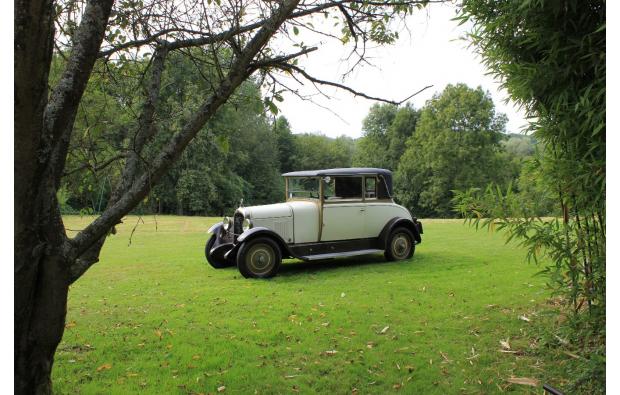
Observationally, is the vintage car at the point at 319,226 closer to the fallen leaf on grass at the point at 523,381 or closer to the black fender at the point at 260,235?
the black fender at the point at 260,235

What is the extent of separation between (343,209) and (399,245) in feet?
4.77

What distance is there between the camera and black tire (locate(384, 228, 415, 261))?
29.0ft

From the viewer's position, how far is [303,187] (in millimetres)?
8773

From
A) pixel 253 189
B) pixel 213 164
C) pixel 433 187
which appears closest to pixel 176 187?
pixel 213 164

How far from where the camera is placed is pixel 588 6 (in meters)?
2.94

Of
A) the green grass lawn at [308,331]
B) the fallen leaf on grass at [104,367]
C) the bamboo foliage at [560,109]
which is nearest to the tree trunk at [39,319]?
the green grass lawn at [308,331]

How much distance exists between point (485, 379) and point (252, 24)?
3.17 metres

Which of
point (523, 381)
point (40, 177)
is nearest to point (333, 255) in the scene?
point (523, 381)

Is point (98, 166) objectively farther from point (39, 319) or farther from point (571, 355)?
point (571, 355)

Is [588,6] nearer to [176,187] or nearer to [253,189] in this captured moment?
[176,187]

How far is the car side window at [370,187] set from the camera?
29.0 feet

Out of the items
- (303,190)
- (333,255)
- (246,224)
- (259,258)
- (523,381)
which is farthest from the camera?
(303,190)

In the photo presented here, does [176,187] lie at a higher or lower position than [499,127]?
lower

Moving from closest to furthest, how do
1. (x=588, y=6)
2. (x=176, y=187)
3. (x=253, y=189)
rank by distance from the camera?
(x=588, y=6) < (x=176, y=187) < (x=253, y=189)
